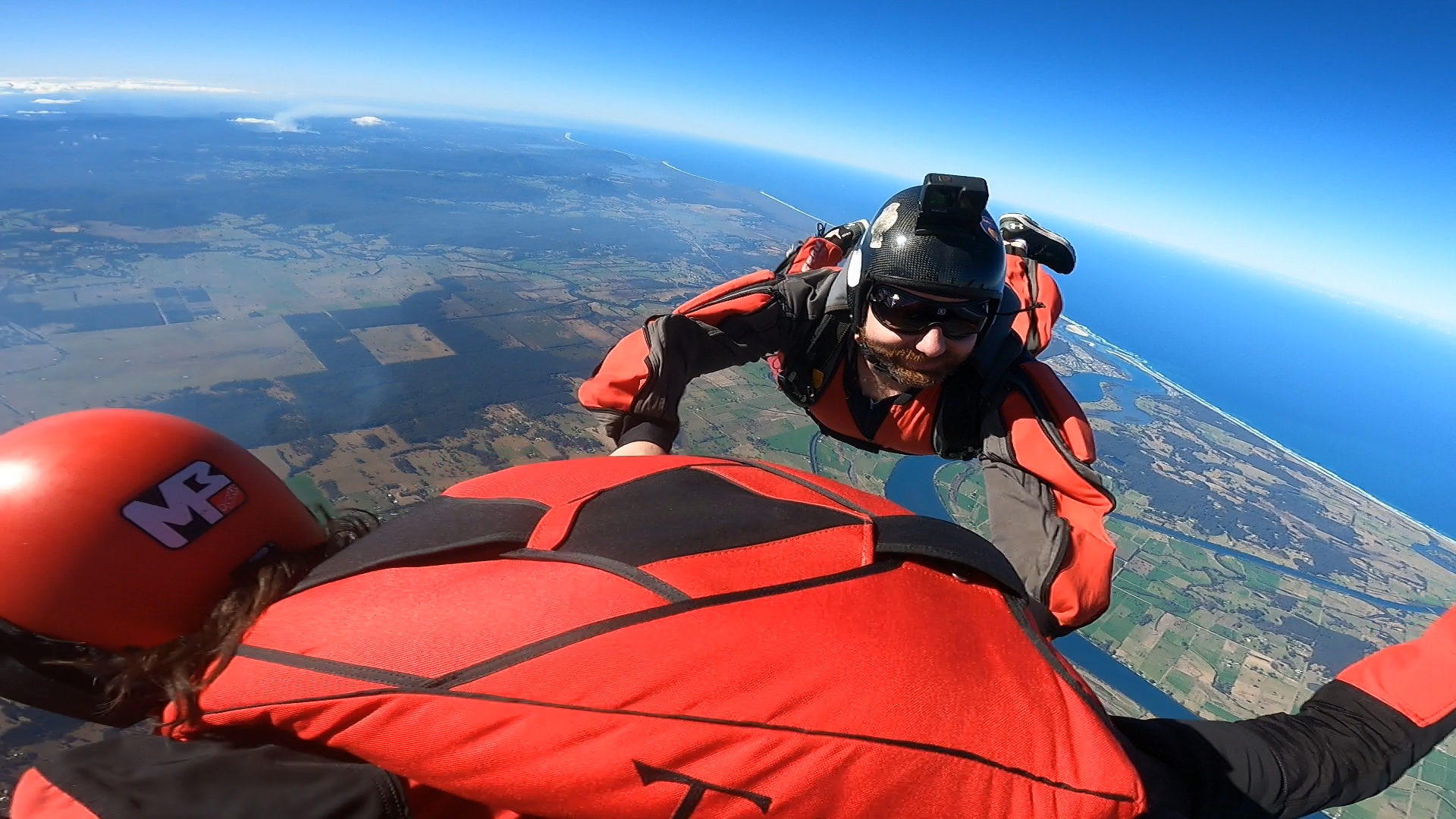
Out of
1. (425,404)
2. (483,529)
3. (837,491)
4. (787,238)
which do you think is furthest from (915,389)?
(787,238)

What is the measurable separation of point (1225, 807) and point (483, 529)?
171 cm

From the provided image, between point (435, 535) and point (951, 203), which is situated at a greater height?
point (951, 203)

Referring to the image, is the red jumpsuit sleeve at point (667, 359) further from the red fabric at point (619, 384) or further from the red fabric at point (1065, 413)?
the red fabric at point (1065, 413)

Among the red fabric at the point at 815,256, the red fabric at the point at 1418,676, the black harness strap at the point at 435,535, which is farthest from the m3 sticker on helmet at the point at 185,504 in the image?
the red fabric at the point at 1418,676

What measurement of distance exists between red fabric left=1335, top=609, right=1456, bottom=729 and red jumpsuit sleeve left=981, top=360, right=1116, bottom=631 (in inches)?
29.3

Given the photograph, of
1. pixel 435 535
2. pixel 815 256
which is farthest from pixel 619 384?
pixel 815 256

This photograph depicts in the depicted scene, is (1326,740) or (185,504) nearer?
(185,504)

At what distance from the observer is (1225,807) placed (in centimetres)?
130

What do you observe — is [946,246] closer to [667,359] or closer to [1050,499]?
[1050,499]

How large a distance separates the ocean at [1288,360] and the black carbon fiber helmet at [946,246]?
44219 millimetres

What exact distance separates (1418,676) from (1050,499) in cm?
99

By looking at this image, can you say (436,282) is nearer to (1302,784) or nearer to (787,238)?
(787,238)

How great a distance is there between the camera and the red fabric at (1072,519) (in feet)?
4.39

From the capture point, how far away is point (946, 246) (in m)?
1.74
